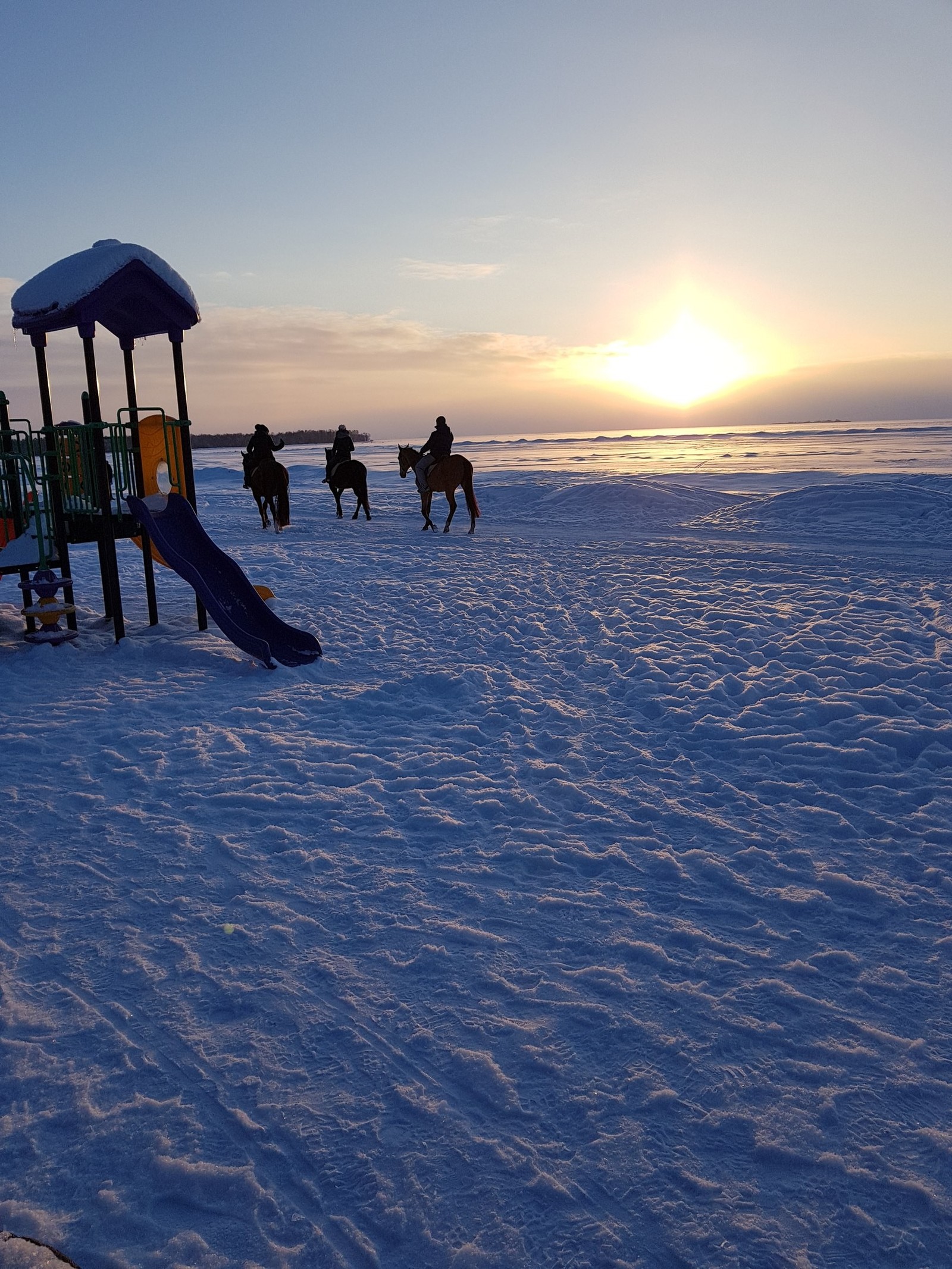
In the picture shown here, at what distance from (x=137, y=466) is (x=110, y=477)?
0.32m

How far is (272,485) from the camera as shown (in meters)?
17.4

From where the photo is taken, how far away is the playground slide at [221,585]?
24.6ft

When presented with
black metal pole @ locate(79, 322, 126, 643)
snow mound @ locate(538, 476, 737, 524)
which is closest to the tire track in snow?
black metal pole @ locate(79, 322, 126, 643)

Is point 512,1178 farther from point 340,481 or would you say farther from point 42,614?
point 340,481

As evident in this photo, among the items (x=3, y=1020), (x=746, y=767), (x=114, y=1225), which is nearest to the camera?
(x=114, y=1225)

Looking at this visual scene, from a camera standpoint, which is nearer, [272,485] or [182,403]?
[182,403]

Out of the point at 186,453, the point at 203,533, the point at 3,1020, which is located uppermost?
the point at 186,453

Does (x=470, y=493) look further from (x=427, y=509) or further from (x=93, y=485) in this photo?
(x=93, y=485)

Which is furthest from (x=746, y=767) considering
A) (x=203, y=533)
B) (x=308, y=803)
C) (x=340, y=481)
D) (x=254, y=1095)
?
(x=340, y=481)

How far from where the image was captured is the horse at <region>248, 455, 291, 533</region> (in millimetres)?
17141

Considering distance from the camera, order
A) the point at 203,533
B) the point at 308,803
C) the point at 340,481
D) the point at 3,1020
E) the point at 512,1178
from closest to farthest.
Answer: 1. the point at 512,1178
2. the point at 3,1020
3. the point at 308,803
4. the point at 203,533
5. the point at 340,481

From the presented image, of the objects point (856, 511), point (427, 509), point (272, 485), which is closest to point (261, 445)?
point (272, 485)

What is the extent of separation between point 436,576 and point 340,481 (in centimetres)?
873

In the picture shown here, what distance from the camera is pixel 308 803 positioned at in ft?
15.2
